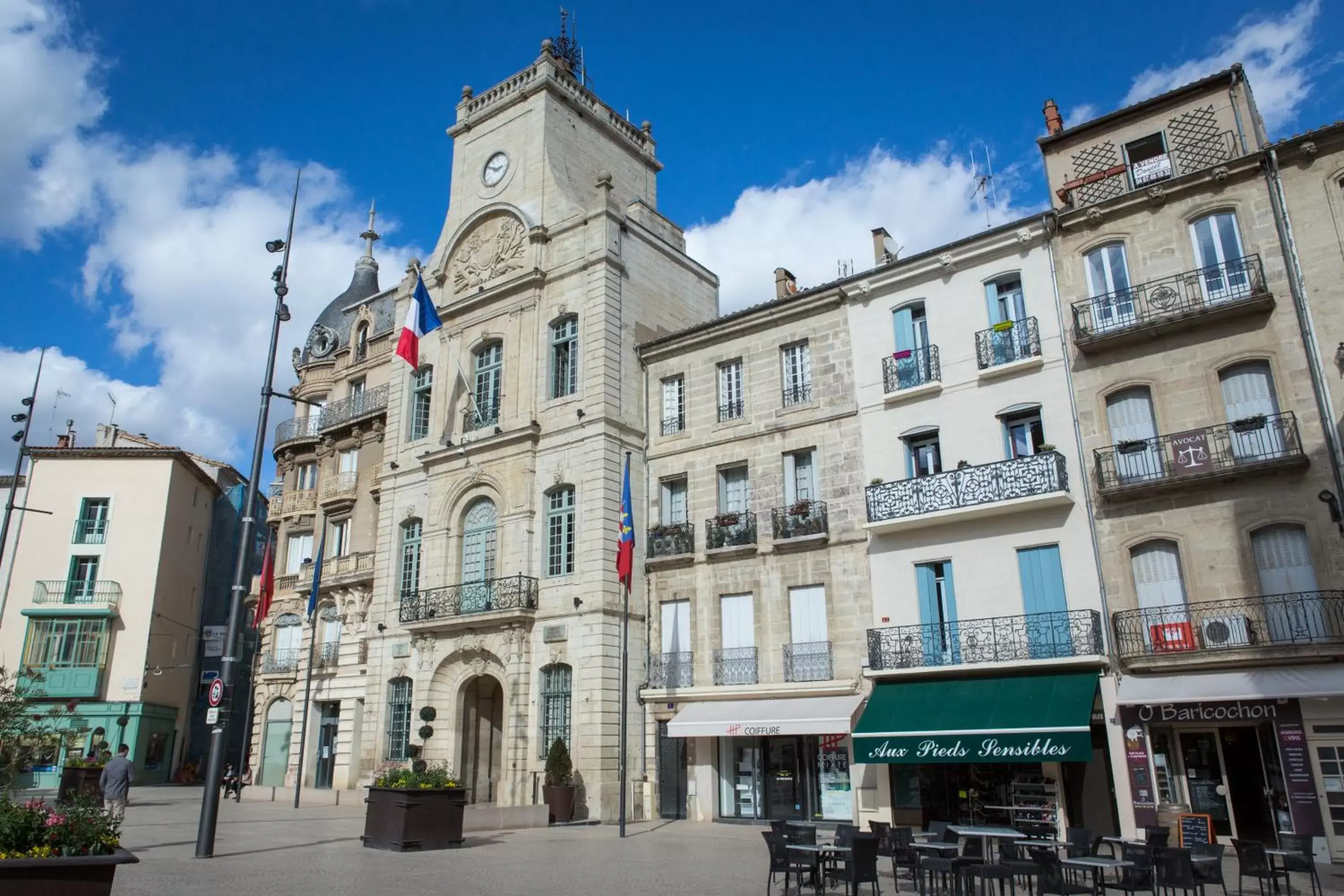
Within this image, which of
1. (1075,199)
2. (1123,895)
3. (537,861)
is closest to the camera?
(1123,895)

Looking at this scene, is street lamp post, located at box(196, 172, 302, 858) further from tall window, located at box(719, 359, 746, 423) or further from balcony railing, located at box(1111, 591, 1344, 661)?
balcony railing, located at box(1111, 591, 1344, 661)

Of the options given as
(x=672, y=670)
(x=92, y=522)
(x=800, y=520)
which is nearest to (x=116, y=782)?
(x=672, y=670)

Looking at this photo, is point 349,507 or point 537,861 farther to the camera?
point 349,507

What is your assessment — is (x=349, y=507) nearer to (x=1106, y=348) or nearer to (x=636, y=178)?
(x=636, y=178)

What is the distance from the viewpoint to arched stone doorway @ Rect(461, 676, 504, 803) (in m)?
24.8

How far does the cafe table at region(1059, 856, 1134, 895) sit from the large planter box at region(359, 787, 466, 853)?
929cm

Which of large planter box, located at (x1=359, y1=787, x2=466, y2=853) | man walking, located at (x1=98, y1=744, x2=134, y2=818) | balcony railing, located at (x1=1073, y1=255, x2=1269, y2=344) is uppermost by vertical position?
balcony railing, located at (x1=1073, y1=255, x2=1269, y2=344)

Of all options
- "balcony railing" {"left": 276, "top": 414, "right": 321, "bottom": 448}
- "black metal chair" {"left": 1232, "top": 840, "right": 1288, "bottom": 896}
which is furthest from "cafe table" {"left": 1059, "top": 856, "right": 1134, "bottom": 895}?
"balcony railing" {"left": 276, "top": 414, "right": 321, "bottom": 448}

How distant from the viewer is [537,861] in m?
13.9

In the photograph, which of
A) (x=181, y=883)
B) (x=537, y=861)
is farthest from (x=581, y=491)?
(x=181, y=883)

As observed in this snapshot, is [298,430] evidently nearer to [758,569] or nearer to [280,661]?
[280,661]

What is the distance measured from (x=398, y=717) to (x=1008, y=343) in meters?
17.2

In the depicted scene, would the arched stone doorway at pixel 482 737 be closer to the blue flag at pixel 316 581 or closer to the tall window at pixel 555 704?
the tall window at pixel 555 704

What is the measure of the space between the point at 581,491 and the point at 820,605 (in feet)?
20.8
